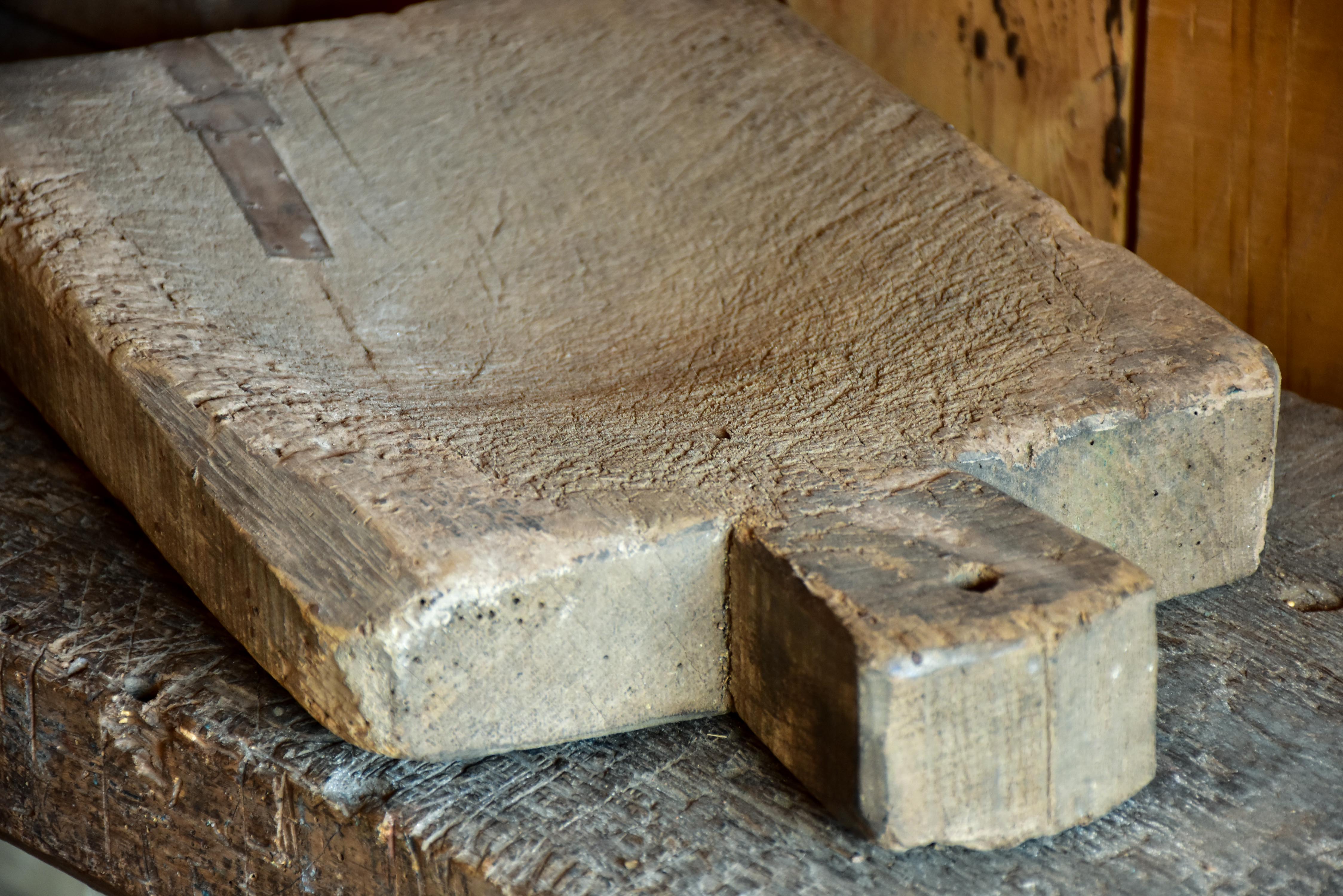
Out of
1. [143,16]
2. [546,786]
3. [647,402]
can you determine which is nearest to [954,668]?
[546,786]

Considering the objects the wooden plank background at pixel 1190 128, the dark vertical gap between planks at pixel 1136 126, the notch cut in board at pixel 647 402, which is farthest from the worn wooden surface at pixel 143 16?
the dark vertical gap between planks at pixel 1136 126

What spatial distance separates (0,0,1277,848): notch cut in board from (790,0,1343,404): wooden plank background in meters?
0.29

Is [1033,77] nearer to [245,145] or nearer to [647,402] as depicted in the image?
[647,402]

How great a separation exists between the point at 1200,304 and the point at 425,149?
3.98ft

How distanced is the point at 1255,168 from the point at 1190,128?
127mm

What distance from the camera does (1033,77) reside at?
2.32 metres

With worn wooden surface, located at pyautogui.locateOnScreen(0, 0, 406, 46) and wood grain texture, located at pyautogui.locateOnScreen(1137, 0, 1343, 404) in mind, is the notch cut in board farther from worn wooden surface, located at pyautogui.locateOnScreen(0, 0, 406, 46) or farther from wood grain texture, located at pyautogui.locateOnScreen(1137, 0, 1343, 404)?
wood grain texture, located at pyautogui.locateOnScreen(1137, 0, 1343, 404)

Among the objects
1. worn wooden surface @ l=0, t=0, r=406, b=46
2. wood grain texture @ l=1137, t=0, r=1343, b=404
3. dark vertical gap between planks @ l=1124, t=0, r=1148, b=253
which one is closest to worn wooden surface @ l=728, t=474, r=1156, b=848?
wood grain texture @ l=1137, t=0, r=1343, b=404

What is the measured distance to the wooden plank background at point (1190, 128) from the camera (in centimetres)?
196

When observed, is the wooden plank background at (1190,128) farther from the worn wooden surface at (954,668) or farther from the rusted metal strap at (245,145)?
the rusted metal strap at (245,145)

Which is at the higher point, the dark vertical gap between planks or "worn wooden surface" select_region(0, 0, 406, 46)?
"worn wooden surface" select_region(0, 0, 406, 46)

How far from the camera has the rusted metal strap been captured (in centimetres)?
200

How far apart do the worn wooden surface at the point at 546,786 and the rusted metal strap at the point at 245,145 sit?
1.64 feet

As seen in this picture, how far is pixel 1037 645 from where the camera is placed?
3.88 feet
